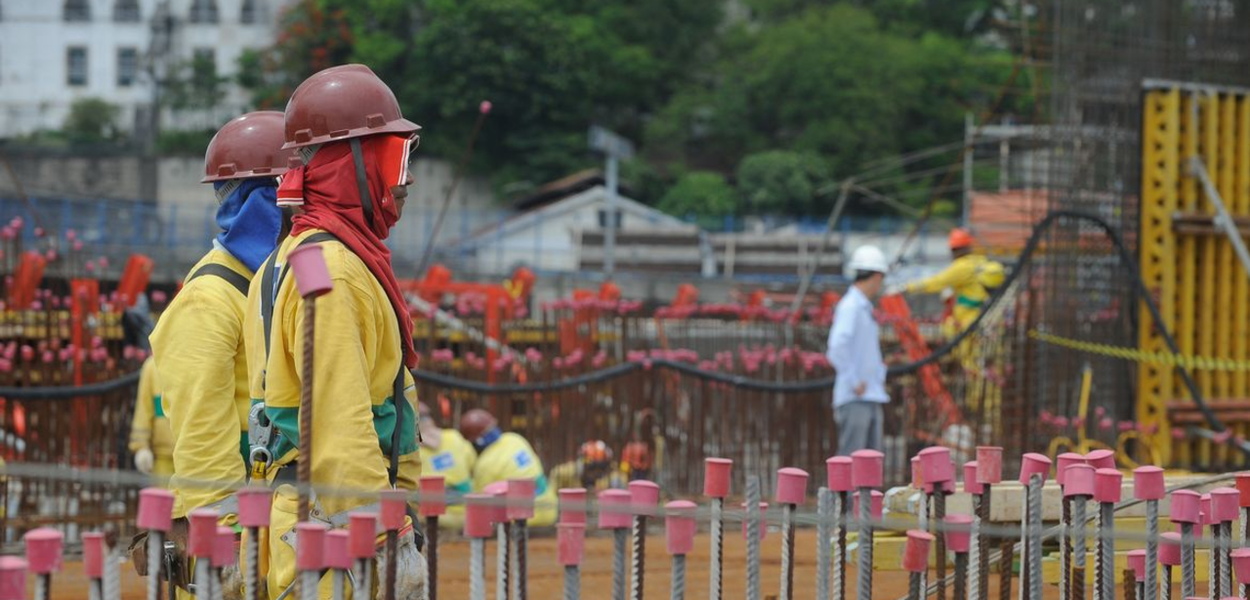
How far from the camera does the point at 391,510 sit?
361cm

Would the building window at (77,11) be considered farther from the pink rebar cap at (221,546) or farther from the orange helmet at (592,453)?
the pink rebar cap at (221,546)

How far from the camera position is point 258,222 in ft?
15.9

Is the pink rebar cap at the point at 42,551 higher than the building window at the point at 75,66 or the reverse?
the reverse

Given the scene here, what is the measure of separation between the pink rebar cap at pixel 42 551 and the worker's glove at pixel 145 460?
5964 millimetres

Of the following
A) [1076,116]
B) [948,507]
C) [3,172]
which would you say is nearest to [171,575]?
[948,507]

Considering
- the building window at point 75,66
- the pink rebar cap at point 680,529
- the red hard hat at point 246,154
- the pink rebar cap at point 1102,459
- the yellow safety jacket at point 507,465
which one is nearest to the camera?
the pink rebar cap at point 680,529

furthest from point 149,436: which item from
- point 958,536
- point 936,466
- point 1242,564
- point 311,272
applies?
point 1242,564

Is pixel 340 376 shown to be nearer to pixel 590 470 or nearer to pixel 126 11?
pixel 590 470

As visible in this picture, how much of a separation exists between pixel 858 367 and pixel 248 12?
201 ft

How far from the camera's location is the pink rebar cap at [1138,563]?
4.45 metres

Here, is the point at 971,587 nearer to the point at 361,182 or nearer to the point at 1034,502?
the point at 1034,502

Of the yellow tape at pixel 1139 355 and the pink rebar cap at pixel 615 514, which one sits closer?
the pink rebar cap at pixel 615 514

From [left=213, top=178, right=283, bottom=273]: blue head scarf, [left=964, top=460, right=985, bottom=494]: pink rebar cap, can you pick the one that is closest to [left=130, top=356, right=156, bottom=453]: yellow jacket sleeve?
[left=213, top=178, right=283, bottom=273]: blue head scarf

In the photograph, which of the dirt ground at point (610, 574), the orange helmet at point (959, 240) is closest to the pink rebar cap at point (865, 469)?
the dirt ground at point (610, 574)
